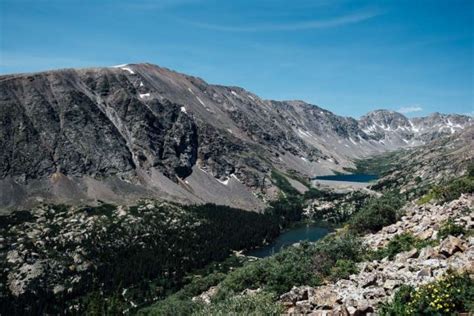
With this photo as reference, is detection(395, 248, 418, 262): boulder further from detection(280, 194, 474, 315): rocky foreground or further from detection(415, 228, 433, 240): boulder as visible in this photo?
detection(415, 228, 433, 240): boulder

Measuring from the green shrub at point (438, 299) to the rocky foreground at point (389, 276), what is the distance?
1.27 metres

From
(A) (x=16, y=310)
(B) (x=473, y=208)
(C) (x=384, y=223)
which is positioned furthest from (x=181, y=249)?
(B) (x=473, y=208)

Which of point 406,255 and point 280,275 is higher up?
point 406,255

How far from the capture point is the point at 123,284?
15312cm

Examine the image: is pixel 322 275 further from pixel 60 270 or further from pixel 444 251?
pixel 60 270

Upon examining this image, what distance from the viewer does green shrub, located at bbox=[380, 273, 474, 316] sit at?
18.5 metres

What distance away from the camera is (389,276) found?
2488 centimetres

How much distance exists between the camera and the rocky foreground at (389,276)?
2198 centimetres

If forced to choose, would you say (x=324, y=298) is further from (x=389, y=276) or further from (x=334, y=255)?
(x=334, y=255)

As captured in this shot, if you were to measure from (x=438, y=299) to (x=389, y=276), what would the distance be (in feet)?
20.8

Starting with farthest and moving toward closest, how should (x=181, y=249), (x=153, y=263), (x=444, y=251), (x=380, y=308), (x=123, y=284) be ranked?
(x=181, y=249) < (x=153, y=263) < (x=123, y=284) < (x=444, y=251) < (x=380, y=308)

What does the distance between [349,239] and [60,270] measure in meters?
151

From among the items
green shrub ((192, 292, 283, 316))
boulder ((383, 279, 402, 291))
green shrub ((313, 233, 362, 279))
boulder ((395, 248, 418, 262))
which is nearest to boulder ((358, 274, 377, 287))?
boulder ((383, 279, 402, 291))

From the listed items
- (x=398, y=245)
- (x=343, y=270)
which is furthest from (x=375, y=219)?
(x=343, y=270)
